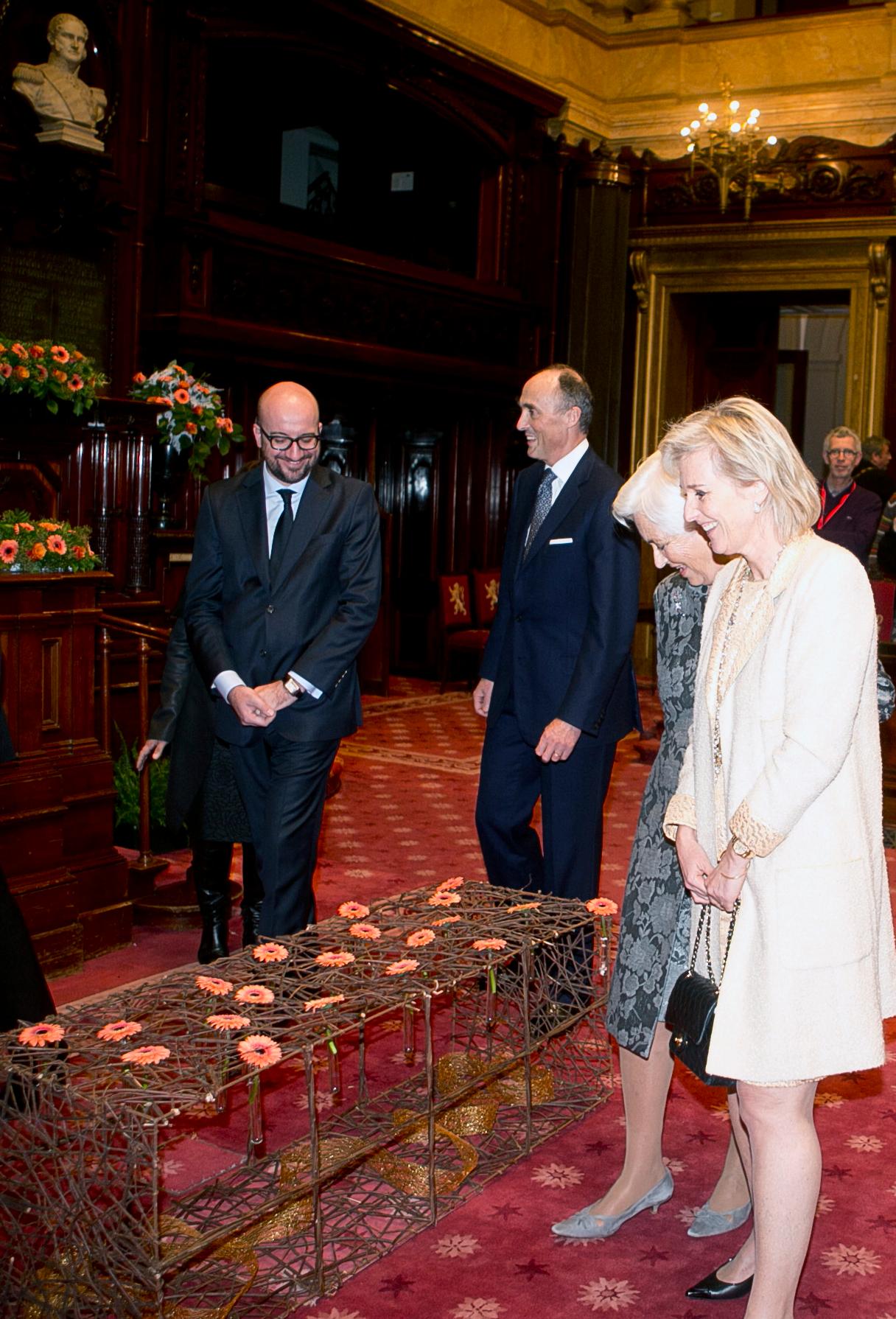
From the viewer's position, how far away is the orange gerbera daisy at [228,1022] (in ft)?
8.47

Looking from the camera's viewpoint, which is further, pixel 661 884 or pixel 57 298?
pixel 57 298

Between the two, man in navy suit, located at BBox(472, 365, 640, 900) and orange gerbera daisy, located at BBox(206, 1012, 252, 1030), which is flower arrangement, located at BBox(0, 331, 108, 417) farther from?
orange gerbera daisy, located at BBox(206, 1012, 252, 1030)

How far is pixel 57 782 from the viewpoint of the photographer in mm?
4598

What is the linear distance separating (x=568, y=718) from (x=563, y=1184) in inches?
47.4

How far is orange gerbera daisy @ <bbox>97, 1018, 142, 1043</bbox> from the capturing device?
2531mm

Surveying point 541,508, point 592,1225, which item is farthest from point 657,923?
point 541,508

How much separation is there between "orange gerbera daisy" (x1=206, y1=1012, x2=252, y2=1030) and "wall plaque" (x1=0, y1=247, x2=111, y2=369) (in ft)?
20.2

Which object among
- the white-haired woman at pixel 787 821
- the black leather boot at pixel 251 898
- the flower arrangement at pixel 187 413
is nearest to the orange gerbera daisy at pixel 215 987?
the white-haired woman at pixel 787 821

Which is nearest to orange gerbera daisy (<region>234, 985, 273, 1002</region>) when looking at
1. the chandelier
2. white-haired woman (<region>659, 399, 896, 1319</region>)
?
white-haired woman (<region>659, 399, 896, 1319</region>)

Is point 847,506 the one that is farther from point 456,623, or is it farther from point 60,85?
point 60,85

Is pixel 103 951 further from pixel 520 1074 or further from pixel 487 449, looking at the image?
pixel 487 449

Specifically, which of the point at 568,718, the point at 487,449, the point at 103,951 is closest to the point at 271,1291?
the point at 568,718

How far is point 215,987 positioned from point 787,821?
1.21 m

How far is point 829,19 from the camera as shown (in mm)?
11898
